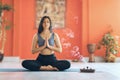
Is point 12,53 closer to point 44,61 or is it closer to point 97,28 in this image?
point 97,28

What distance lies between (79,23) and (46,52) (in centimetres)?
438

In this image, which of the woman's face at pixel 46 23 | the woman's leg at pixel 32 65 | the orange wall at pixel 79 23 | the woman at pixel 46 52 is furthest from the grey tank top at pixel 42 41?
the orange wall at pixel 79 23

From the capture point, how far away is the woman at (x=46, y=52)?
17.6 ft

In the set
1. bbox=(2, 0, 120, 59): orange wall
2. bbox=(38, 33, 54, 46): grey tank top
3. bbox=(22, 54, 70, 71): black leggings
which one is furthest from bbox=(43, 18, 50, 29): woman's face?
bbox=(2, 0, 120, 59): orange wall

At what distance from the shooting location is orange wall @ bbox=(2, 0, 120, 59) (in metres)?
9.51

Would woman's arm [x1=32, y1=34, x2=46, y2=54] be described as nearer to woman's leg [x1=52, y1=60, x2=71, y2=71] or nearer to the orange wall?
woman's leg [x1=52, y1=60, x2=71, y2=71]

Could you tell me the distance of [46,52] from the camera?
212 inches

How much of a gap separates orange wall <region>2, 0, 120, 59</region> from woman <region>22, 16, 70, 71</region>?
4.04 m

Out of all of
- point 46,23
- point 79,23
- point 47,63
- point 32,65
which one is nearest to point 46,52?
point 47,63

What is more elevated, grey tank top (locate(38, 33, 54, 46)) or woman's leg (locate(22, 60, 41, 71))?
grey tank top (locate(38, 33, 54, 46))

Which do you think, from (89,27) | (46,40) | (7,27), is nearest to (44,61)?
(46,40)

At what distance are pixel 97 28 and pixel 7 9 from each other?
2777 millimetres

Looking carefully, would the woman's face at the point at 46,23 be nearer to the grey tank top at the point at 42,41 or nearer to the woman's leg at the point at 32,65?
the grey tank top at the point at 42,41

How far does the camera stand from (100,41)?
31.0ft
